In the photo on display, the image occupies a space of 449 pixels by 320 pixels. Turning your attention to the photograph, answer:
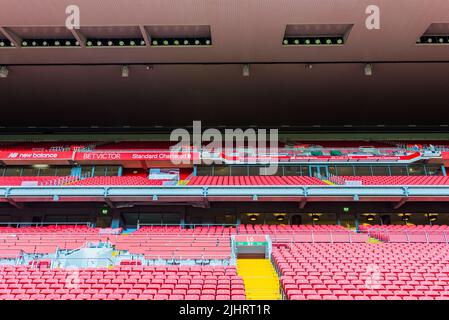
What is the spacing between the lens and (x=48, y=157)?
2098cm

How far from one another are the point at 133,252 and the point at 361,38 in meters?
14.1

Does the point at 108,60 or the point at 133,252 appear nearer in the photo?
the point at 133,252

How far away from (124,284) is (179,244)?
468 cm

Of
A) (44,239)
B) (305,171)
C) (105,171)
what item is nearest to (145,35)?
(44,239)

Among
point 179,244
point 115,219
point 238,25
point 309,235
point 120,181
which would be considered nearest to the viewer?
point 179,244

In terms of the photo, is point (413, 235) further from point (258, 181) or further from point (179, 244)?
point (179, 244)

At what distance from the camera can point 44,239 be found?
13477 mm

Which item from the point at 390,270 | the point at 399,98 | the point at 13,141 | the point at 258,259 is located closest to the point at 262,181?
the point at 258,259

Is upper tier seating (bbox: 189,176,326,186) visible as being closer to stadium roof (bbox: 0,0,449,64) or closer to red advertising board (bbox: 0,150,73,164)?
stadium roof (bbox: 0,0,449,64)

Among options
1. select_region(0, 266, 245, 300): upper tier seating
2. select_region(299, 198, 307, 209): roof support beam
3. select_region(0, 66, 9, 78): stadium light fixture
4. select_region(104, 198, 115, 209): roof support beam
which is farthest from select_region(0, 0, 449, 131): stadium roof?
select_region(0, 266, 245, 300): upper tier seating

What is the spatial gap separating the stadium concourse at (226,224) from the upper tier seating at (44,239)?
8cm

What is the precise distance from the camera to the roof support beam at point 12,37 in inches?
586
